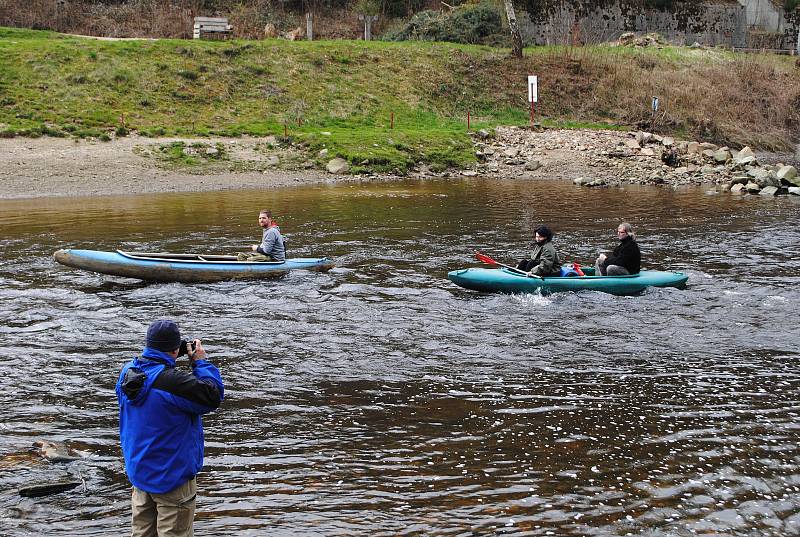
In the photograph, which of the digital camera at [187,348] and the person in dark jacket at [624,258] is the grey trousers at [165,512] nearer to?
the digital camera at [187,348]

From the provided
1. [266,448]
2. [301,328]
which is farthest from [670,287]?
[266,448]

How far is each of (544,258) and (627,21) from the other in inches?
1747

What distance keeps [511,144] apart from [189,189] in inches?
637

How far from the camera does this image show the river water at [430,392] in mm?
7117

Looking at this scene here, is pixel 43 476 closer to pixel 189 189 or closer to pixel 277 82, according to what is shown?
pixel 189 189

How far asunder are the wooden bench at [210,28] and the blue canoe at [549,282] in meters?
33.2

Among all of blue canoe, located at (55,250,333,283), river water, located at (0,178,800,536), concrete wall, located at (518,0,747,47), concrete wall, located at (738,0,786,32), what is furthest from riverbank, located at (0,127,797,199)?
concrete wall, located at (738,0,786,32)

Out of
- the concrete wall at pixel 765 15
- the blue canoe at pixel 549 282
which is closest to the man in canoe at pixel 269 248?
the blue canoe at pixel 549 282

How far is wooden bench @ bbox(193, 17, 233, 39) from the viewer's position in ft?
144

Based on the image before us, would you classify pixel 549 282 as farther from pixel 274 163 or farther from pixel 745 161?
pixel 745 161

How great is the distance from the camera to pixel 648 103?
4447cm

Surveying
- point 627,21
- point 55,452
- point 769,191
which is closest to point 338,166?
point 769,191

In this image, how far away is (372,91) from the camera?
4125cm

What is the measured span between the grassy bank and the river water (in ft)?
49.2
